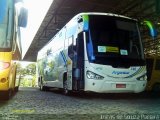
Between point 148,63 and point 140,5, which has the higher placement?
point 140,5

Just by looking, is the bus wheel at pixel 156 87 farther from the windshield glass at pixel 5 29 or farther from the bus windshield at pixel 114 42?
the windshield glass at pixel 5 29

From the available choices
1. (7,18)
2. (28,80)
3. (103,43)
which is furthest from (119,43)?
(28,80)

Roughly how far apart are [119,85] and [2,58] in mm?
4334

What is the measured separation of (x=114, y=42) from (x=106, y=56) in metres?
0.65

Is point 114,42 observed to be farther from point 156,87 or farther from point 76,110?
point 156,87

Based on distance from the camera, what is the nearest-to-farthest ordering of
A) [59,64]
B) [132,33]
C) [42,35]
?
[132,33], [59,64], [42,35]

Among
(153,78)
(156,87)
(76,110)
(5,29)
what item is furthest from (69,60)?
(76,110)

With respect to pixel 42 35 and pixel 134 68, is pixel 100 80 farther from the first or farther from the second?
pixel 42 35

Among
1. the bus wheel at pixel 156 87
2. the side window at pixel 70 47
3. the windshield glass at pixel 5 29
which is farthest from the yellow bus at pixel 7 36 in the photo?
the bus wheel at pixel 156 87

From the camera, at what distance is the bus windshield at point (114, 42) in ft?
41.6

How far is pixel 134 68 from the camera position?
13.0 m

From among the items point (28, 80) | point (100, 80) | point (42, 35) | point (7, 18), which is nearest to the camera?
point (7, 18)

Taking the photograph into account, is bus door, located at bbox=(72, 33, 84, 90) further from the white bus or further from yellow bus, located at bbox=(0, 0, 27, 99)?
yellow bus, located at bbox=(0, 0, 27, 99)

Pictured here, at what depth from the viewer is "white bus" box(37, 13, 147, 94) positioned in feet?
41.1
